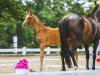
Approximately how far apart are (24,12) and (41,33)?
13647 millimetres

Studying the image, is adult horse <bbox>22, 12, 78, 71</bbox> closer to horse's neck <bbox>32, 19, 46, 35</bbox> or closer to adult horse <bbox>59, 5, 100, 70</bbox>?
horse's neck <bbox>32, 19, 46, 35</bbox>

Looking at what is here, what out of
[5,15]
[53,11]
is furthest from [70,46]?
[53,11]

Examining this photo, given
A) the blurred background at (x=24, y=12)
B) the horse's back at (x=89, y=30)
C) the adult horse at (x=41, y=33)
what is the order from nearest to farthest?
the horse's back at (x=89, y=30) → the adult horse at (x=41, y=33) → the blurred background at (x=24, y=12)

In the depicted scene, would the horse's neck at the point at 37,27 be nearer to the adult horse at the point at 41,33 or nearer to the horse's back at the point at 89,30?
the adult horse at the point at 41,33

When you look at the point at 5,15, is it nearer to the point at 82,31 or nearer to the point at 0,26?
the point at 0,26

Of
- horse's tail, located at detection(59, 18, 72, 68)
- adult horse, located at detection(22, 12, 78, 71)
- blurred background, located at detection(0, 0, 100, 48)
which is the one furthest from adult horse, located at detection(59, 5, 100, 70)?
blurred background, located at detection(0, 0, 100, 48)

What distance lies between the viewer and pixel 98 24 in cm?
1219

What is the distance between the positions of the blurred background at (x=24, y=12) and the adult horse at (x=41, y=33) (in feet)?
41.3

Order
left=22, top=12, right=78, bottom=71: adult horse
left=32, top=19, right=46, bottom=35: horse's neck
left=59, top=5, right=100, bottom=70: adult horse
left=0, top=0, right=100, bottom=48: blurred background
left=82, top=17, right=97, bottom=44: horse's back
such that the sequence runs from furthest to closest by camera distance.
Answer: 1. left=0, top=0, right=100, bottom=48: blurred background
2. left=32, top=19, right=46, bottom=35: horse's neck
3. left=22, top=12, right=78, bottom=71: adult horse
4. left=82, top=17, right=97, bottom=44: horse's back
5. left=59, top=5, right=100, bottom=70: adult horse

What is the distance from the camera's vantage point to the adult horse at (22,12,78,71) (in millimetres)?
13352

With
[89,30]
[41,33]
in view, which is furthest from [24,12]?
[89,30]

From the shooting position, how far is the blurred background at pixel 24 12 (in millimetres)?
27161

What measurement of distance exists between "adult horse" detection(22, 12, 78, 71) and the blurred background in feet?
41.3

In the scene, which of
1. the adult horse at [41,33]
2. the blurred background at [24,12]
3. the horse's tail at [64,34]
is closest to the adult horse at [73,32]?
the horse's tail at [64,34]
